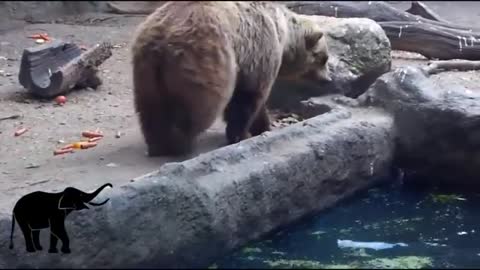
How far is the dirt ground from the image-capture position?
515 centimetres

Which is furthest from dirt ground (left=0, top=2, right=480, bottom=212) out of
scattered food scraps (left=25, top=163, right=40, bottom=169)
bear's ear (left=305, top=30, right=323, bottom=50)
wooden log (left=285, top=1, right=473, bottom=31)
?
bear's ear (left=305, top=30, right=323, bottom=50)

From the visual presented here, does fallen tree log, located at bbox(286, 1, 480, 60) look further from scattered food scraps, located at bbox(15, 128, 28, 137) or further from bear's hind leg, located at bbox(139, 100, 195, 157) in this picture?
bear's hind leg, located at bbox(139, 100, 195, 157)

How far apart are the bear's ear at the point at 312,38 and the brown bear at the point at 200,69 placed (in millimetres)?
389

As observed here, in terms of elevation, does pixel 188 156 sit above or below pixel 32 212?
below

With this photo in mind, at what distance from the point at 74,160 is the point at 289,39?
1.71m

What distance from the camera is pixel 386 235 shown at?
484 cm

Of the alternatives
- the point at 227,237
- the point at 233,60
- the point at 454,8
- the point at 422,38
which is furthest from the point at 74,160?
the point at 454,8

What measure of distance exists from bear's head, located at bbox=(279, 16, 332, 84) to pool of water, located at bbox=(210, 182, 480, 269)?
1.16 metres

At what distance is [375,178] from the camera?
231 inches

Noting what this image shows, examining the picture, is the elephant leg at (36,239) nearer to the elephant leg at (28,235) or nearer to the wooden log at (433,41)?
Answer: the elephant leg at (28,235)

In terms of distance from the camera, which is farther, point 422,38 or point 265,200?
point 422,38

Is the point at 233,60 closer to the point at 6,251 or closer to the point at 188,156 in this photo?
the point at 188,156

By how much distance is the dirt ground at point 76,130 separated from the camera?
515cm

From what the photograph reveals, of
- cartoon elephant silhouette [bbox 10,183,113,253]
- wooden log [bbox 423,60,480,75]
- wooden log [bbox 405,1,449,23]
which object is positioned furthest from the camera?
wooden log [bbox 405,1,449,23]
